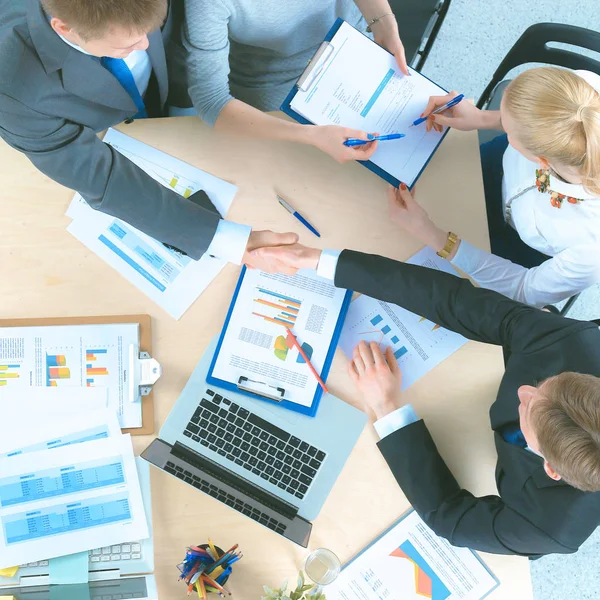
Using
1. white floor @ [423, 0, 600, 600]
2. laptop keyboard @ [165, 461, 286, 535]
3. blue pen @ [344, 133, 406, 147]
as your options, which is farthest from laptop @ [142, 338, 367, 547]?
white floor @ [423, 0, 600, 600]

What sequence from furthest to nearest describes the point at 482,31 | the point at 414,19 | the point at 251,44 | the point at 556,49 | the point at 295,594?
the point at 482,31, the point at 414,19, the point at 251,44, the point at 556,49, the point at 295,594

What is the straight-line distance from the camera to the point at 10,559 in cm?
119

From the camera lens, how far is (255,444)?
125 cm

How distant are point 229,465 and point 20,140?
0.76m

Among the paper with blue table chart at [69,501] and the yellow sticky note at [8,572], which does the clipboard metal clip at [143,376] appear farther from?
the yellow sticky note at [8,572]

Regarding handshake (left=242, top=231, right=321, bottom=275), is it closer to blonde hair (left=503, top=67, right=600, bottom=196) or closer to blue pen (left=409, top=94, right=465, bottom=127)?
blue pen (left=409, top=94, right=465, bottom=127)

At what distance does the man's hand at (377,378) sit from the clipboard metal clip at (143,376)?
42 cm

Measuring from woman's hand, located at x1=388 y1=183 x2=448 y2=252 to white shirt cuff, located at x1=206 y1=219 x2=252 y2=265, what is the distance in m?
0.33

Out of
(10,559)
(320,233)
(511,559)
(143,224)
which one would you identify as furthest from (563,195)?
(10,559)

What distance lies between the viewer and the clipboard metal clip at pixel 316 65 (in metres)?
1.32

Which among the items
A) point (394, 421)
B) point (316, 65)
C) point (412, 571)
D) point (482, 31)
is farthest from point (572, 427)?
point (482, 31)

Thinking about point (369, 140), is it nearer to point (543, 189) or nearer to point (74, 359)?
point (543, 189)

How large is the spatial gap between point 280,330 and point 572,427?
599mm

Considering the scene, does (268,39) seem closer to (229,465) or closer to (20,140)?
(20,140)
